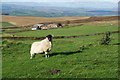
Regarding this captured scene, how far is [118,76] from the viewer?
11.9 m

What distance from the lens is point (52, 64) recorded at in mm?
16219

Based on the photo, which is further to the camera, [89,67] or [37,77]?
[89,67]

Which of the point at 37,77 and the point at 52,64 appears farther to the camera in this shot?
the point at 52,64

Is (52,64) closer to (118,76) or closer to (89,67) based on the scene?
(89,67)

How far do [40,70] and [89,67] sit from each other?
390 cm

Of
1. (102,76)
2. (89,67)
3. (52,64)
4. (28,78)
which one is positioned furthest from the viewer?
(52,64)

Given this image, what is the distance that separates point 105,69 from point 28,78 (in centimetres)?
562

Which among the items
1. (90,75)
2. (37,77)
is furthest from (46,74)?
(90,75)

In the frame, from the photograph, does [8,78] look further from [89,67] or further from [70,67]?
[89,67]

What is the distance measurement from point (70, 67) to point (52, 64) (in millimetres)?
2033

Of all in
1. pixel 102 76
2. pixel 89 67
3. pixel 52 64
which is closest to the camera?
pixel 102 76

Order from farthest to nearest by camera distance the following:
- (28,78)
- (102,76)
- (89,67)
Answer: (89,67) < (28,78) < (102,76)

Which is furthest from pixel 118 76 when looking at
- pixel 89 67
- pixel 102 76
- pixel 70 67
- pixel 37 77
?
pixel 37 77

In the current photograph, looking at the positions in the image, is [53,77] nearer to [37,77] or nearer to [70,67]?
[37,77]
